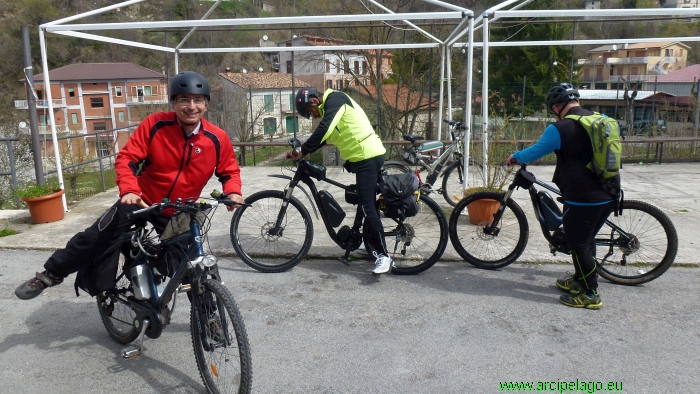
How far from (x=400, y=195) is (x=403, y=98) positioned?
422 inches

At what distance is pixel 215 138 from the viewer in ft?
10.4

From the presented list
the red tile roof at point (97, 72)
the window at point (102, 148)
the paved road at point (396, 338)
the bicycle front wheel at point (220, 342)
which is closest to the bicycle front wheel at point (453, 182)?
the paved road at point (396, 338)

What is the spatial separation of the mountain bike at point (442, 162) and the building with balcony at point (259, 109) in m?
7.78

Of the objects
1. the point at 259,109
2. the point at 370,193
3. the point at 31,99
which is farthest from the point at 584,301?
the point at 259,109

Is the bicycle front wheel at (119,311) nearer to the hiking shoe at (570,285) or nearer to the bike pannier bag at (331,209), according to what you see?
the bike pannier bag at (331,209)

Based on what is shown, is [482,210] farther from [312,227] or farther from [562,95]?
[312,227]

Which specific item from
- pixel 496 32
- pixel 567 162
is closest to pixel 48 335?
pixel 567 162

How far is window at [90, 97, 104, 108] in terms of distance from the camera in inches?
1280

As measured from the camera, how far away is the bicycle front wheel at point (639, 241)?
13.4ft

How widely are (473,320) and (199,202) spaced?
6.89ft

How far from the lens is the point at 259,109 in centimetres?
1571

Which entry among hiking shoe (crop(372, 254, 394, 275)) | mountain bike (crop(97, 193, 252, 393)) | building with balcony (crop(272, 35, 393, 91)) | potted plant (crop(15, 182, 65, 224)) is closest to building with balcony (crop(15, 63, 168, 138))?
building with balcony (crop(272, 35, 393, 91))

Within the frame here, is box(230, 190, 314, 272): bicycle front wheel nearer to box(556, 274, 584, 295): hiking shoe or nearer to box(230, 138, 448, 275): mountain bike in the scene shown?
box(230, 138, 448, 275): mountain bike

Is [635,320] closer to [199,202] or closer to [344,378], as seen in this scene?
[344,378]
